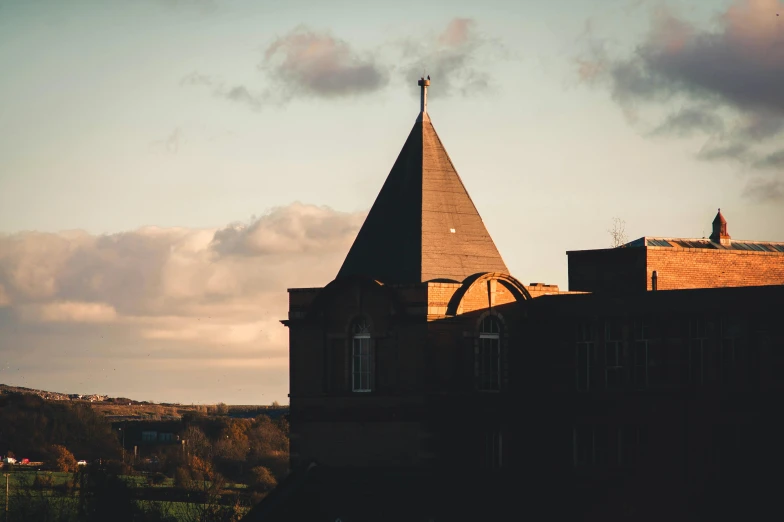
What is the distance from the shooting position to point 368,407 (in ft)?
188

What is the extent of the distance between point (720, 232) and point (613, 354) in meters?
16.8

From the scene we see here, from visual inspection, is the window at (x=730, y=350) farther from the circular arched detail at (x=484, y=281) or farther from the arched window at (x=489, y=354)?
the arched window at (x=489, y=354)

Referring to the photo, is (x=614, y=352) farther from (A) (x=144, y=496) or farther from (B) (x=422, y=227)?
A: (A) (x=144, y=496)

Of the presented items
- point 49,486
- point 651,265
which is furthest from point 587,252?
point 49,486

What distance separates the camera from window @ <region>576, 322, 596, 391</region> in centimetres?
5741

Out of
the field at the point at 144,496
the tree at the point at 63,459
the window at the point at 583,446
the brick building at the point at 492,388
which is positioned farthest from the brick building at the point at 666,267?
the tree at the point at 63,459

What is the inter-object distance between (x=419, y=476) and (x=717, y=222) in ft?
75.5

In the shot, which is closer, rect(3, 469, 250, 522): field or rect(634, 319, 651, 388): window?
rect(634, 319, 651, 388): window

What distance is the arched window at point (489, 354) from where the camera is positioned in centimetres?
5731

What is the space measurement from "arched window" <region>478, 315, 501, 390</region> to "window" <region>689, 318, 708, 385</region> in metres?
7.26

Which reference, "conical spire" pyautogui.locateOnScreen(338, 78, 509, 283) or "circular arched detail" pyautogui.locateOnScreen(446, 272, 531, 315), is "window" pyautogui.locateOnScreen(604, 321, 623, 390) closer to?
"circular arched detail" pyautogui.locateOnScreen(446, 272, 531, 315)

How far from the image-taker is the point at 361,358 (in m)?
57.8

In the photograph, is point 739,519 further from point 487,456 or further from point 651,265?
point 651,265

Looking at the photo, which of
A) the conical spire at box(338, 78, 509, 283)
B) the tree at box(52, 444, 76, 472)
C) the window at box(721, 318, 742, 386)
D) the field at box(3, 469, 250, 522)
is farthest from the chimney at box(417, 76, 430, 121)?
the tree at box(52, 444, 76, 472)
